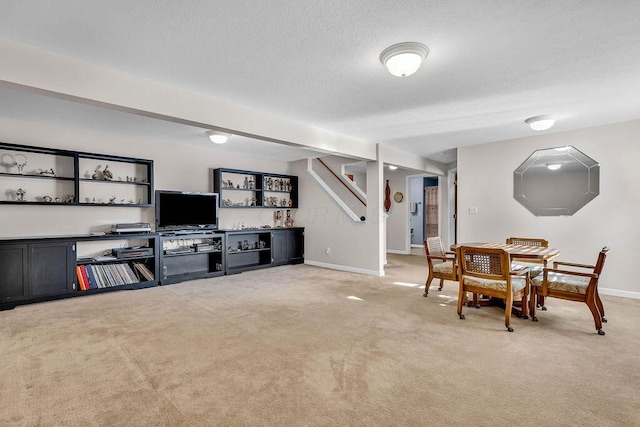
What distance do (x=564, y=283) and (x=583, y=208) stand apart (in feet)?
7.45

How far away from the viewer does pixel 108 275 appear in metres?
4.58

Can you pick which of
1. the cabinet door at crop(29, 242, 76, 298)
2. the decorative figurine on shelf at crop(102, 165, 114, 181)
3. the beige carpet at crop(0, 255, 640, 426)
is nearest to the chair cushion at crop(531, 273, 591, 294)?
the beige carpet at crop(0, 255, 640, 426)

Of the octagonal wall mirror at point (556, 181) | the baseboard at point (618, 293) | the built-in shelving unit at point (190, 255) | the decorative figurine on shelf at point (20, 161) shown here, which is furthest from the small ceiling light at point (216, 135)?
the baseboard at point (618, 293)

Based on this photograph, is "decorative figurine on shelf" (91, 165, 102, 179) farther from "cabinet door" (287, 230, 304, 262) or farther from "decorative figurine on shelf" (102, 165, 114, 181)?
"cabinet door" (287, 230, 304, 262)

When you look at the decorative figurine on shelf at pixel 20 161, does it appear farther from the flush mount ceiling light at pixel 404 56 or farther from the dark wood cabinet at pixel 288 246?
the flush mount ceiling light at pixel 404 56

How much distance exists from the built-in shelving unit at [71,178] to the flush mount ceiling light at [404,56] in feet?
14.0

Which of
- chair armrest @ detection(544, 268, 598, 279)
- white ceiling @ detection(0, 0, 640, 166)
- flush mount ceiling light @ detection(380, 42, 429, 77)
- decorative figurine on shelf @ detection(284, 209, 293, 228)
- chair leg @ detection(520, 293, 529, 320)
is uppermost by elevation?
white ceiling @ detection(0, 0, 640, 166)

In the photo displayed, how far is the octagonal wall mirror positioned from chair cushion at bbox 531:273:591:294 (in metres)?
2.00

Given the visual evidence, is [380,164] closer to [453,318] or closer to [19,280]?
[453,318]

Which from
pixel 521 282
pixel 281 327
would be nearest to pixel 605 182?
pixel 521 282

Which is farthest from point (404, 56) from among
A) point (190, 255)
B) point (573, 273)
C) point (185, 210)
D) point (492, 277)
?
point (190, 255)

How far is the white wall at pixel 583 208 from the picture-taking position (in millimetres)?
4367

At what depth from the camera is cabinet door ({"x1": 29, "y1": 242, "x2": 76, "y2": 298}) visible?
13.0 ft

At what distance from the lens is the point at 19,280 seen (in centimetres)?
386
